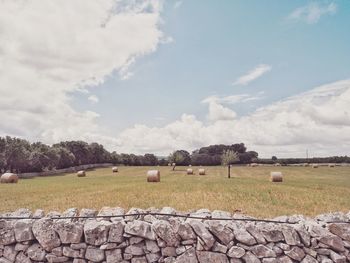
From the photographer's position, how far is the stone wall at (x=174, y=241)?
Result: 7.15 metres

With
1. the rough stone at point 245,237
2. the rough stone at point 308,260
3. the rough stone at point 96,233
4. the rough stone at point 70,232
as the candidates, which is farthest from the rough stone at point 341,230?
the rough stone at point 70,232

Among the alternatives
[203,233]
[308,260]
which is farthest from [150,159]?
[308,260]

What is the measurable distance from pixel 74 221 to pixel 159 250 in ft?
6.68

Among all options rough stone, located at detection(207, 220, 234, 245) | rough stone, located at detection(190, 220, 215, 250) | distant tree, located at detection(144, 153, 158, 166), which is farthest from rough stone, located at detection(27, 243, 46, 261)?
distant tree, located at detection(144, 153, 158, 166)

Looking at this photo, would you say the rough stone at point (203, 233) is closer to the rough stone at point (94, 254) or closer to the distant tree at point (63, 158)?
the rough stone at point (94, 254)

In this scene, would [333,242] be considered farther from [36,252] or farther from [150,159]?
[150,159]

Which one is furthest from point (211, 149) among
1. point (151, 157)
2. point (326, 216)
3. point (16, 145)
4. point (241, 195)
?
point (326, 216)

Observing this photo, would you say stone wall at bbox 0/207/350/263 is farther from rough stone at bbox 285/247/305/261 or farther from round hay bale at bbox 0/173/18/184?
round hay bale at bbox 0/173/18/184

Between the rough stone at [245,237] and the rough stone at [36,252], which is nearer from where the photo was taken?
the rough stone at [245,237]

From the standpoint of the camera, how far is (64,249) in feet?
24.6

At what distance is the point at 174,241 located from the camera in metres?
7.26

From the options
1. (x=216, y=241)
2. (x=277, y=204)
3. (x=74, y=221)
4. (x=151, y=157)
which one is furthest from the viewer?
(x=151, y=157)

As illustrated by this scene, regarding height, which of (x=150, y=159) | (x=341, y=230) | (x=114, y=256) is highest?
(x=150, y=159)

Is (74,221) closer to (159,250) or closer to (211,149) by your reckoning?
(159,250)
